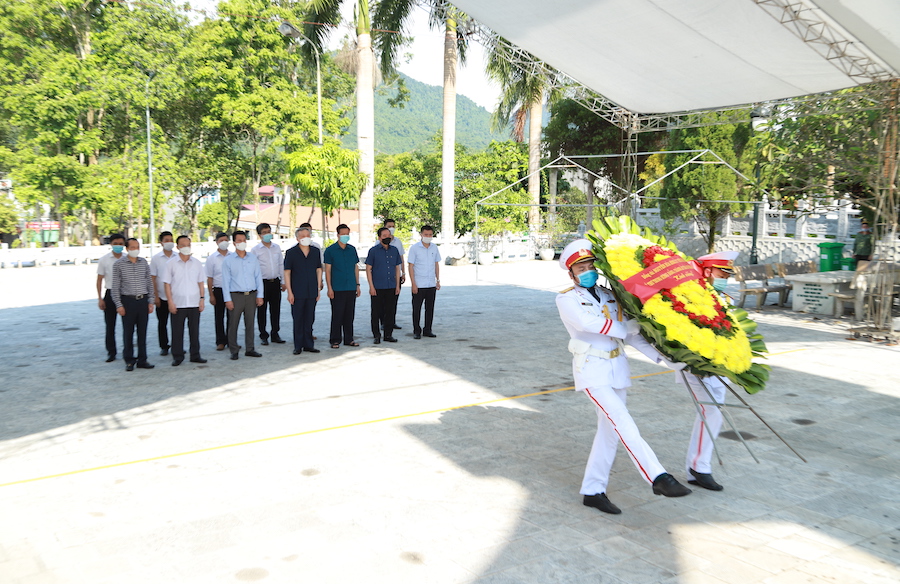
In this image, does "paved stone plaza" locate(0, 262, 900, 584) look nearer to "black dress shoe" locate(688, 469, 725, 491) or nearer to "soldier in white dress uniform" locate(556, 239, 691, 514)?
"black dress shoe" locate(688, 469, 725, 491)

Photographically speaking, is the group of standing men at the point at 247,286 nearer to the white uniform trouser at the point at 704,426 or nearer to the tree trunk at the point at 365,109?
the white uniform trouser at the point at 704,426

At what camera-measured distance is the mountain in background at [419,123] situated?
13088 centimetres

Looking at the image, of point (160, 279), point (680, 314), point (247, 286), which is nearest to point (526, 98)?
point (247, 286)

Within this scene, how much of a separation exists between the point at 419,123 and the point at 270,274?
468 feet

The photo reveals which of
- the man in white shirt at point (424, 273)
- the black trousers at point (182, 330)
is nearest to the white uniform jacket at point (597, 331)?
the black trousers at point (182, 330)

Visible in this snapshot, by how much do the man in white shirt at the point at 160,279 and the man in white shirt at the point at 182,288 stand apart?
0.16 meters

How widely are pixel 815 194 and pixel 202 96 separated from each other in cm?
3054

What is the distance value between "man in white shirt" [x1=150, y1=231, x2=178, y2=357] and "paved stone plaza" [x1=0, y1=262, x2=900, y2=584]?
54 cm

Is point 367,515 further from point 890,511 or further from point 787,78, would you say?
point 787,78

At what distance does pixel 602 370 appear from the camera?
4805mm

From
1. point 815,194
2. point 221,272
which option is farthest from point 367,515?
point 815,194

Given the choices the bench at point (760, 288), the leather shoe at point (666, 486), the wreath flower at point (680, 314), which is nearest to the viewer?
the wreath flower at point (680, 314)

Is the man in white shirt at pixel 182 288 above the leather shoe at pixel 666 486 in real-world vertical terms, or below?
above

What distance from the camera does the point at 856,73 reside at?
11555 mm
